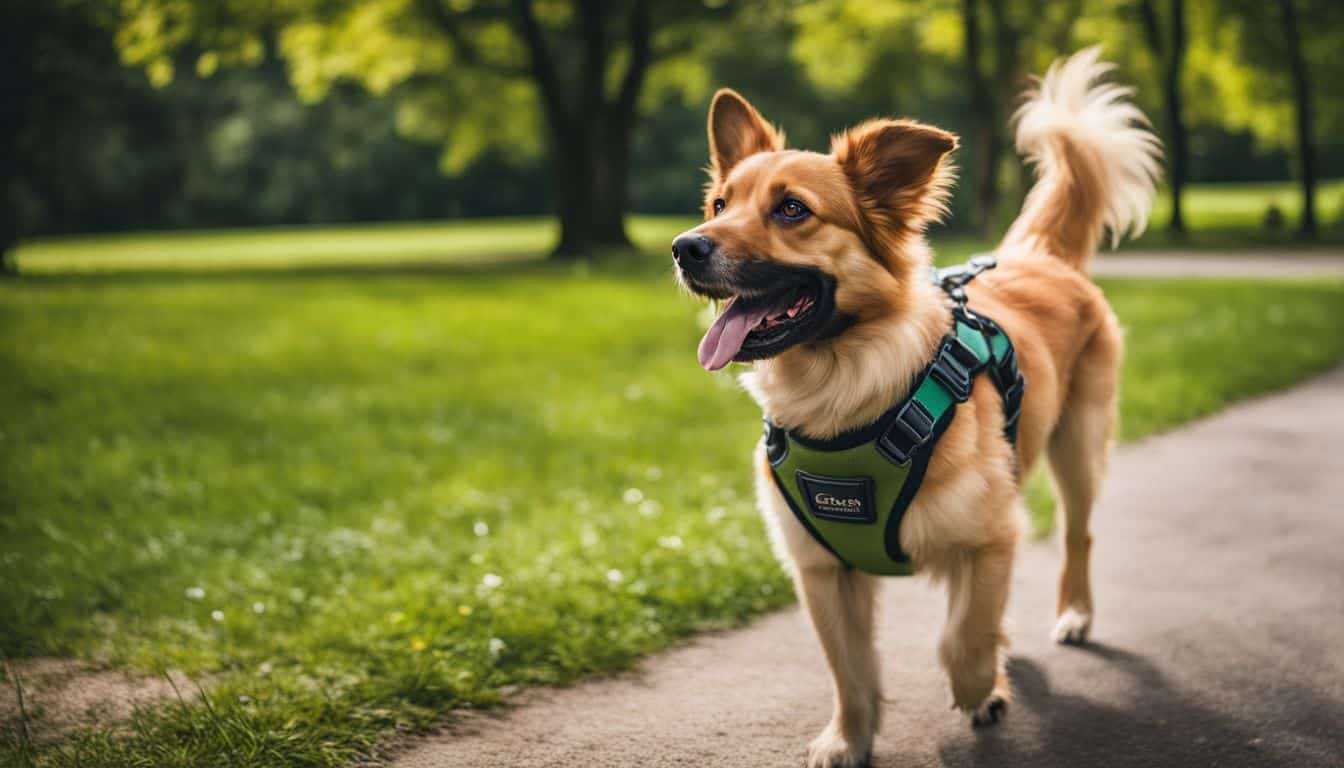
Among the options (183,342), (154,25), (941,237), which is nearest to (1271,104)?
(941,237)

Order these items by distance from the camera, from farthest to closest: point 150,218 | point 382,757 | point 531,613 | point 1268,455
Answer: point 150,218, point 1268,455, point 531,613, point 382,757

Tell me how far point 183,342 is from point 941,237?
24482 millimetres

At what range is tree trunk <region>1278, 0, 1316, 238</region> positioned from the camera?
1041 inches

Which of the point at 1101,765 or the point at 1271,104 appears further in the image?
the point at 1271,104

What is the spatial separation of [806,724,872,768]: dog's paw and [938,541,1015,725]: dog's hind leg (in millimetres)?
347

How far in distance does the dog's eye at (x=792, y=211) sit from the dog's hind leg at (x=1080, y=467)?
5.46 feet

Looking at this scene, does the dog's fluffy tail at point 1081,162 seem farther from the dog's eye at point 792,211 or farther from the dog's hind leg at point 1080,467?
the dog's eye at point 792,211

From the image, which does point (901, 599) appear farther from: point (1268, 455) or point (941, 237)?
point (941, 237)

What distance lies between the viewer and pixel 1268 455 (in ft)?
23.1

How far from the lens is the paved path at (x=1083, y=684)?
3518 mm

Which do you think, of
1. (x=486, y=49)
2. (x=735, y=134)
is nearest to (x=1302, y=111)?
(x=486, y=49)

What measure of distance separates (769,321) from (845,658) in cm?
107

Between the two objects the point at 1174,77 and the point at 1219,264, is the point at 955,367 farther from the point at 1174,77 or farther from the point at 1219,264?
the point at 1174,77

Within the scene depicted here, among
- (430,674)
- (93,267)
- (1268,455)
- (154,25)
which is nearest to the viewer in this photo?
(430,674)
